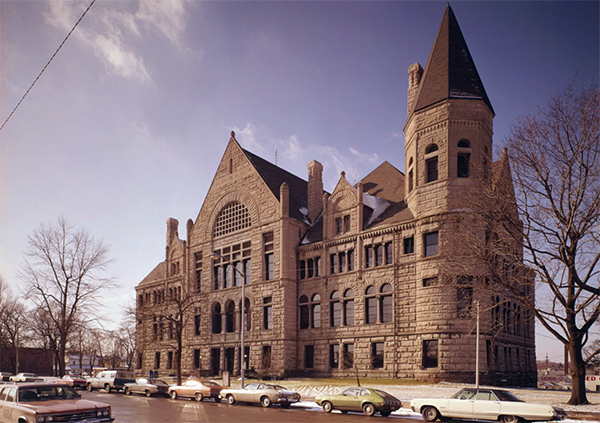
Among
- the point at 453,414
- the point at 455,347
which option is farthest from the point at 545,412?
the point at 455,347

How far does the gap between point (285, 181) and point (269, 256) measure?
989 cm

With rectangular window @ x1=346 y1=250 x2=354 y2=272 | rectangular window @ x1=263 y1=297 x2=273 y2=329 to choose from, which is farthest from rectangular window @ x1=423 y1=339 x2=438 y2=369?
rectangular window @ x1=263 y1=297 x2=273 y2=329

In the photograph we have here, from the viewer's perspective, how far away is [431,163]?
131 feet

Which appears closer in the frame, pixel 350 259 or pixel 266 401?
pixel 266 401

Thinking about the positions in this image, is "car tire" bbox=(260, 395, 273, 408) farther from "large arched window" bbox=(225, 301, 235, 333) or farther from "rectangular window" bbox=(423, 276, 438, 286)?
"large arched window" bbox=(225, 301, 235, 333)

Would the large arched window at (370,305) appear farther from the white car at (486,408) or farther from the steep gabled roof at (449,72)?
the white car at (486,408)

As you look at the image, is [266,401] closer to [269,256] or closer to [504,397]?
[504,397]

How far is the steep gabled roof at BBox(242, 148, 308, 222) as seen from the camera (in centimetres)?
5066

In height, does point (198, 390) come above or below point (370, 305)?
below

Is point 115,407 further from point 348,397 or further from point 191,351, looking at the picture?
point 191,351

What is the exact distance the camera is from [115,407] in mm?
23750

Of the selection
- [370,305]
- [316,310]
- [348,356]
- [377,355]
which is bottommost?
[348,356]

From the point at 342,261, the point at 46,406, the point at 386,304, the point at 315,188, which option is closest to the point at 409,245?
the point at 386,304

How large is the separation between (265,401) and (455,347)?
52.3ft
